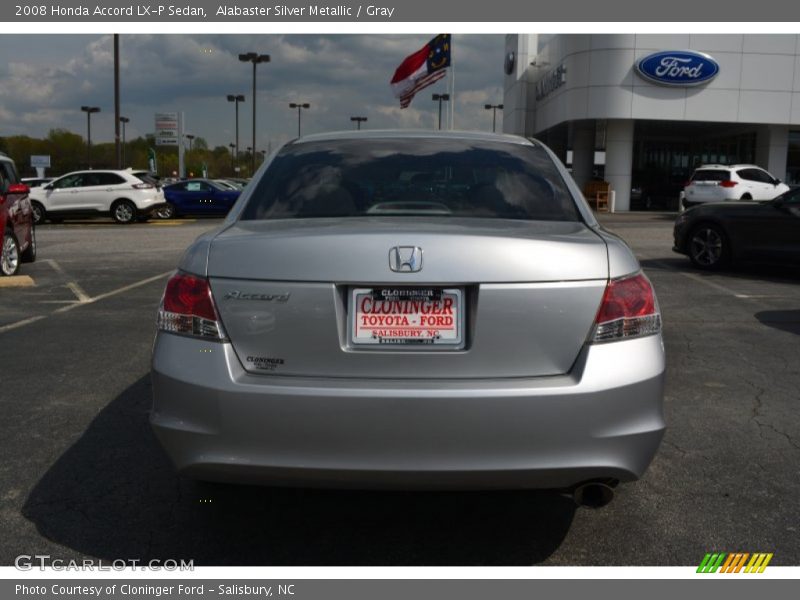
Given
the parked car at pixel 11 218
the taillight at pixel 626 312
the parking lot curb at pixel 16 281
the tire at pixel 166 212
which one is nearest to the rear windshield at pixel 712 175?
the tire at pixel 166 212

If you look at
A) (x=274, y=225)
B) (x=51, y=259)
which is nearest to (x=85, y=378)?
(x=274, y=225)

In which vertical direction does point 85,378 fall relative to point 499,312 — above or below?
below

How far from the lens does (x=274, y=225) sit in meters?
3.29

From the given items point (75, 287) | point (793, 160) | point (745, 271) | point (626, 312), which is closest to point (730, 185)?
point (793, 160)

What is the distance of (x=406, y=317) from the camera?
9.37 ft

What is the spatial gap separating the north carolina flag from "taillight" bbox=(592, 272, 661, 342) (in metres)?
31.0

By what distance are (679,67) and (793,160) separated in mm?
7971

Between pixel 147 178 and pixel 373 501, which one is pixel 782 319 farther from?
pixel 147 178

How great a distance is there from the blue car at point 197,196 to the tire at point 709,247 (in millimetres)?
20541

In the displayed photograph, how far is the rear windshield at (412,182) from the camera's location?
3.66 m

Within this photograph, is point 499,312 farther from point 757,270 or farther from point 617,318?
point 757,270
